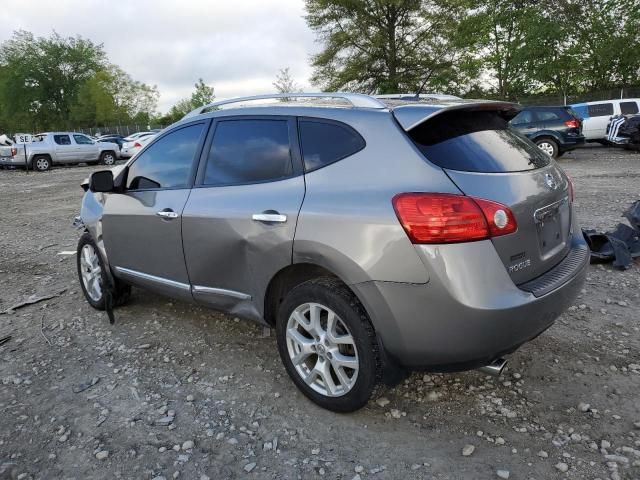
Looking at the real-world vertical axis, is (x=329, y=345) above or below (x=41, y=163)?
below

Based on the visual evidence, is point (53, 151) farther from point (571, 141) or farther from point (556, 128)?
point (571, 141)

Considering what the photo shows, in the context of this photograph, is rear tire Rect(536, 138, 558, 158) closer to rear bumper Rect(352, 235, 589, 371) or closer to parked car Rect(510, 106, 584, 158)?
parked car Rect(510, 106, 584, 158)

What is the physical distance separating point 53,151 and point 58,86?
119ft

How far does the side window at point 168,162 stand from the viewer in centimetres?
337

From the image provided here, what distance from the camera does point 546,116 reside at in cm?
1423

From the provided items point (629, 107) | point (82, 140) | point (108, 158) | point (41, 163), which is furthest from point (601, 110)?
point (41, 163)

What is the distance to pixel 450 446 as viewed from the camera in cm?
240

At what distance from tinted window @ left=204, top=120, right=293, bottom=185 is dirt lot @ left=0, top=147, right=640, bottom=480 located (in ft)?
4.08

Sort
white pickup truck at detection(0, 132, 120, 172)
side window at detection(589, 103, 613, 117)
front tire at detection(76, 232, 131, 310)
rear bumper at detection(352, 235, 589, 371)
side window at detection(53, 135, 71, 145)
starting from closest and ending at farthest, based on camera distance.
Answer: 1. rear bumper at detection(352, 235, 589, 371)
2. front tire at detection(76, 232, 131, 310)
3. side window at detection(589, 103, 613, 117)
4. white pickup truck at detection(0, 132, 120, 172)
5. side window at detection(53, 135, 71, 145)

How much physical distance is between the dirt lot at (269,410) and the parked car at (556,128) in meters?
11.2

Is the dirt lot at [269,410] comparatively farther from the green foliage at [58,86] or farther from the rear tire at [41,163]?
the green foliage at [58,86]

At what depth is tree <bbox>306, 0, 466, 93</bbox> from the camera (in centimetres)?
3331

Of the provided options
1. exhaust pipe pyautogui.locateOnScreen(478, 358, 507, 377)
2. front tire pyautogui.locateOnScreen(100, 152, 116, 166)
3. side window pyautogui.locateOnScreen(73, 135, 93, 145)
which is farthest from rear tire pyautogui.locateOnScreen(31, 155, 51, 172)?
exhaust pipe pyautogui.locateOnScreen(478, 358, 507, 377)

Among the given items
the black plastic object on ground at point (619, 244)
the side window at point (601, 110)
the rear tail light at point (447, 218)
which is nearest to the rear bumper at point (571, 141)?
the side window at point (601, 110)
